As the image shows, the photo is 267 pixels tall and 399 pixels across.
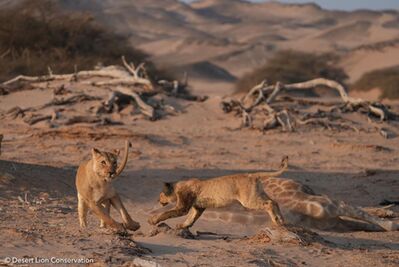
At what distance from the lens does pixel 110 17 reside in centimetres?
9150

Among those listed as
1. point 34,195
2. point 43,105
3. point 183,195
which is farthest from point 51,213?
point 43,105

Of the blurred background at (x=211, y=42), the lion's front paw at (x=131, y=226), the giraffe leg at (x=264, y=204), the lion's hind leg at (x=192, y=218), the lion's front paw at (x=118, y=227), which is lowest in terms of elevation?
the blurred background at (x=211, y=42)

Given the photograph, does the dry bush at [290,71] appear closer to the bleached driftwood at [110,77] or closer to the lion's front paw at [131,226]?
the bleached driftwood at [110,77]

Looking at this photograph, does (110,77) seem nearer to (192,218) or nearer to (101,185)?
(192,218)

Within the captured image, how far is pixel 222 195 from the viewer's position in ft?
23.1

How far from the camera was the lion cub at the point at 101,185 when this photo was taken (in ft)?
20.4

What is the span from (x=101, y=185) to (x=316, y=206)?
106 inches

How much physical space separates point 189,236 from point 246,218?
5.11 feet

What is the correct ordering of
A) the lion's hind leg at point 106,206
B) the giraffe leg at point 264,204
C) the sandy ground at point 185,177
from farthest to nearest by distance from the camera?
Answer: the giraffe leg at point 264,204
the lion's hind leg at point 106,206
the sandy ground at point 185,177

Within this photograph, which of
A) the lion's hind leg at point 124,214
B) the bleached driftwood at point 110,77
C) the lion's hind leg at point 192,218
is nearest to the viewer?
the lion's hind leg at point 124,214

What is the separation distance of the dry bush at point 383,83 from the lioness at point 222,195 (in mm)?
24505

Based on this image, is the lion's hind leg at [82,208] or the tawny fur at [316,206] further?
the tawny fur at [316,206]

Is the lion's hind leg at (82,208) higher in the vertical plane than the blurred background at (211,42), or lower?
higher

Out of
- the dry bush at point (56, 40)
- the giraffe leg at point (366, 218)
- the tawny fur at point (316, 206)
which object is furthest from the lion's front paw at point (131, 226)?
the dry bush at point (56, 40)
